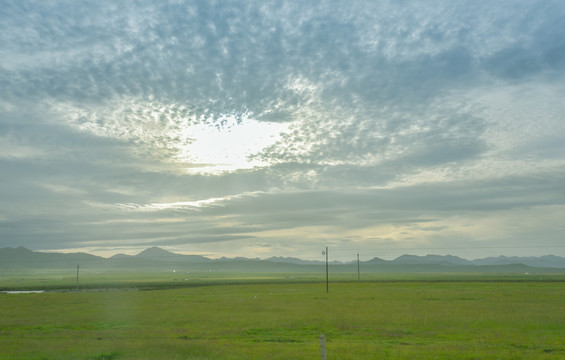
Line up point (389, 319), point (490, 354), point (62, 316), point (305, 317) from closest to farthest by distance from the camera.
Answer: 1. point (490, 354)
2. point (389, 319)
3. point (305, 317)
4. point (62, 316)

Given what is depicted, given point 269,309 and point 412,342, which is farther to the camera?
point 269,309

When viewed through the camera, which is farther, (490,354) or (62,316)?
(62,316)

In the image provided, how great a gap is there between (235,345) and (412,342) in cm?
1214

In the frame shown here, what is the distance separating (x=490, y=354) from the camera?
2375cm

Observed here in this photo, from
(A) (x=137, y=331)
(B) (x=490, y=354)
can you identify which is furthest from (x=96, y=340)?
(B) (x=490, y=354)

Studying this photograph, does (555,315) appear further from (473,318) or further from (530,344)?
(530,344)

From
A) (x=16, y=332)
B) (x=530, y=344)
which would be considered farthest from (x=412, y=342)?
(x=16, y=332)

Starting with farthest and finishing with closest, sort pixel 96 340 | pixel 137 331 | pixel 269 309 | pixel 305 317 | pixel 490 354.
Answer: pixel 269 309 → pixel 305 317 → pixel 137 331 → pixel 96 340 → pixel 490 354

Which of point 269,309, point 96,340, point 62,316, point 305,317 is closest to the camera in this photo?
point 96,340

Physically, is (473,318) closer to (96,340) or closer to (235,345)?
(235,345)

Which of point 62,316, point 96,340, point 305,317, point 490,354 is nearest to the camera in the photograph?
point 490,354

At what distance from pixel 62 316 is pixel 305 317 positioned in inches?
1114

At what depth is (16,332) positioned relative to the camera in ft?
116

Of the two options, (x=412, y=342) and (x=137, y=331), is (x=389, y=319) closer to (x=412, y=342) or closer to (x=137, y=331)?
(x=412, y=342)
